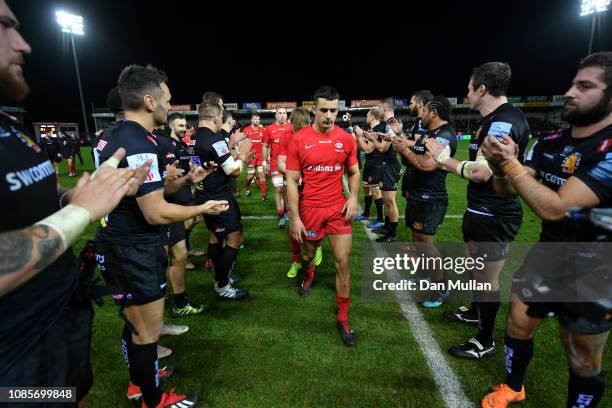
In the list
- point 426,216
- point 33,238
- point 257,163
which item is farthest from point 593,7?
point 33,238

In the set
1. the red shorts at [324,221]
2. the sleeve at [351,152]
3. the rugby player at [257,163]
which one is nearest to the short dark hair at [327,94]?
the sleeve at [351,152]

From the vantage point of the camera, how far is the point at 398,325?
370cm

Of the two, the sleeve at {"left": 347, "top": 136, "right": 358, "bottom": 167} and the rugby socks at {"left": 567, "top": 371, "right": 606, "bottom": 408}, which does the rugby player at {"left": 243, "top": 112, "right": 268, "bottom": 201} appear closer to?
the sleeve at {"left": 347, "top": 136, "right": 358, "bottom": 167}

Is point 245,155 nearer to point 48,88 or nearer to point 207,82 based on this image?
point 207,82

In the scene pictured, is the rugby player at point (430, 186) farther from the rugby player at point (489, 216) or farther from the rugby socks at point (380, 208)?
the rugby socks at point (380, 208)

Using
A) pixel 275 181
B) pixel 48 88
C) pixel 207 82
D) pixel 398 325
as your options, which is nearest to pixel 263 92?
pixel 207 82

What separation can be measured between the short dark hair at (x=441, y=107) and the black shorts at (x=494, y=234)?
1631mm

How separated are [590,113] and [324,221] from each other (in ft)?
8.13

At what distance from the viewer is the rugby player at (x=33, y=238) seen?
3.74 feet

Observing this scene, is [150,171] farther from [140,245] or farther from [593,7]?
[593,7]

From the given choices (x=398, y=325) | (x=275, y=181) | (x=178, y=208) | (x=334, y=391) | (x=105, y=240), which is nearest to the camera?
(x=178, y=208)

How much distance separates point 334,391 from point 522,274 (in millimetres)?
1799

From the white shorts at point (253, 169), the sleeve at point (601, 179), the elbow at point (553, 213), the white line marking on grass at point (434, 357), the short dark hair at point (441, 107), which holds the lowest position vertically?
the white line marking on grass at point (434, 357)

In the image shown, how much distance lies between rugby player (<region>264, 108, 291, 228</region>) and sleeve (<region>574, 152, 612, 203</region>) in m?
5.63
